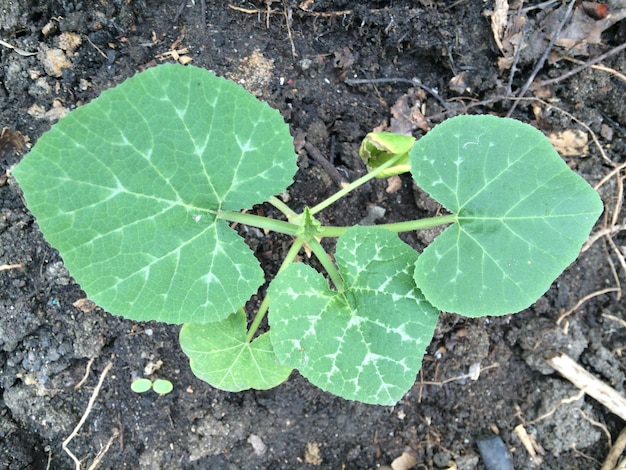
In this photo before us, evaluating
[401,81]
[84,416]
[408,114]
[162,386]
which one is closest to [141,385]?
[162,386]

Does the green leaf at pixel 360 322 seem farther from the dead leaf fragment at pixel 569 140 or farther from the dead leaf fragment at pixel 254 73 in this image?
the dead leaf fragment at pixel 569 140

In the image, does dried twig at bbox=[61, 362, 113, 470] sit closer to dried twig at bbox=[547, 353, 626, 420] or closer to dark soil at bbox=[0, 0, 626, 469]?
dark soil at bbox=[0, 0, 626, 469]

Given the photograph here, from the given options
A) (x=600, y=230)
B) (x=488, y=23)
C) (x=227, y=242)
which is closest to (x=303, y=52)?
(x=488, y=23)

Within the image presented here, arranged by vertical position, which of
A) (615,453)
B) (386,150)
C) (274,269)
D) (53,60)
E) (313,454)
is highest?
(53,60)

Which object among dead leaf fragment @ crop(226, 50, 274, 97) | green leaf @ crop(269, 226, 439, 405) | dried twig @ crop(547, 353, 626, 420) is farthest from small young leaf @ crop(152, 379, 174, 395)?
dried twig @ crop(547, 353, 626, 420)

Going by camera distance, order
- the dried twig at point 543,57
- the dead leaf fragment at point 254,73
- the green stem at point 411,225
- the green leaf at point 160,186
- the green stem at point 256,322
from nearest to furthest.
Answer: the green leaf at point 160,186
the green stem at point 411,225
the green stem at point 256,322
the dead leaf fragment at point 254,73
the dried twig at point 543,57

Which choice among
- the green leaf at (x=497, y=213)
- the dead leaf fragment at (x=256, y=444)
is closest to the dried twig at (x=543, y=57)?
the green leaf at (x=497, y=213)

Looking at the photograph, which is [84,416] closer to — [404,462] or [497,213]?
[404,462]
